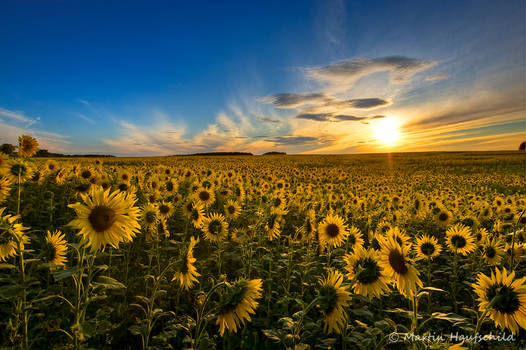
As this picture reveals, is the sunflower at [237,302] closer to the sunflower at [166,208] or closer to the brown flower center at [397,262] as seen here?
the brown flower center at [397,262]

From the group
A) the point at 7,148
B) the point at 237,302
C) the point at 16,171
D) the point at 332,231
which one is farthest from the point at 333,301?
the point at 7,148

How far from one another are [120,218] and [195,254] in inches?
142

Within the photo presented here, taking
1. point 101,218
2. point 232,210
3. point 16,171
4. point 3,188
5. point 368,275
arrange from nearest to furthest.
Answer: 1. point 101,218
2. point 368,275
3. point 3,188
4. point 16,171
5. point 232,210

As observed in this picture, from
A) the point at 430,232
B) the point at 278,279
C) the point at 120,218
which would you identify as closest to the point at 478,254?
the point at 430,232

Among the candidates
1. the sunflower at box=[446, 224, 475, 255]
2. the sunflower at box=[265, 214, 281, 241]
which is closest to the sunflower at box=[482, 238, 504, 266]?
the sunflower at box=[446, 224, 475, 255]

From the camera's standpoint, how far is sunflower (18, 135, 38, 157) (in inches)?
220

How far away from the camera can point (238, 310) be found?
86.2 inches

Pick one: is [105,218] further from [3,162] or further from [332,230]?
[3,162]

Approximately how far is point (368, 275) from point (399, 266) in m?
0.36

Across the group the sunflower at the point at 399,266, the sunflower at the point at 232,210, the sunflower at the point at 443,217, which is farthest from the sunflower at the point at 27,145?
the sunflower at the point at 443,217

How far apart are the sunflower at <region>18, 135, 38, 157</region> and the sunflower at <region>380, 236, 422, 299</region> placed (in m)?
7.14

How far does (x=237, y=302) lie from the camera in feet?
6.96

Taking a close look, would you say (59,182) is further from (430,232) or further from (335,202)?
(430,232)

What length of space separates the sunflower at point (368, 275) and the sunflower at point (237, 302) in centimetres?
101
